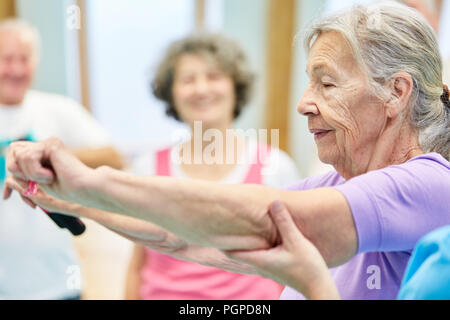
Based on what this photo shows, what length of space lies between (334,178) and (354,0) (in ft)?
0.94

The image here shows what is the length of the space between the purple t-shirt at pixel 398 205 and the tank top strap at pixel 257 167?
0.63m

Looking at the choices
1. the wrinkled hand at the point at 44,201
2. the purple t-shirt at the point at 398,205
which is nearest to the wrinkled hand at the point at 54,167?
the wrinkled hand at the point at 44,201

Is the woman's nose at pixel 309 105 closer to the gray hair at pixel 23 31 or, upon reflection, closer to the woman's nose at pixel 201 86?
the woman's nose at pixel 201 86

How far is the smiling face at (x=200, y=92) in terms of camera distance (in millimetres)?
1398

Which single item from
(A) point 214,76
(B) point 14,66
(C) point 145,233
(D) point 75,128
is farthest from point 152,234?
(B) point 14,66

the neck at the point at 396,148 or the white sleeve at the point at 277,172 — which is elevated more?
the neck at the point at 396,148

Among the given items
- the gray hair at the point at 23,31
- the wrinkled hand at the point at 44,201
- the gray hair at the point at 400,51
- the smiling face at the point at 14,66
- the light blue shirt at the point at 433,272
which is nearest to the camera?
the light blue shirt at the point at 433,272

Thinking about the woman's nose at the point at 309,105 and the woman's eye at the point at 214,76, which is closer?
the woman's nose at the point at 309,105

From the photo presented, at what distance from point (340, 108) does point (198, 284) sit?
0.65 meters

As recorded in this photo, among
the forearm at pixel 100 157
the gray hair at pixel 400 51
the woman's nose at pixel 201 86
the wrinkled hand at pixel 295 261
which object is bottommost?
the forearm at pixel 100 157

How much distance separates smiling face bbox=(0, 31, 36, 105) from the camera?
1.52m

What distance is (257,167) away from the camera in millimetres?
1316

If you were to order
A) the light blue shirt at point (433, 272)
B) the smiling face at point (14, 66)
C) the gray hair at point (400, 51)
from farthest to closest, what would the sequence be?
the smiling face at point (14, 66), the gray hair at point (400, 51), the light blue shirt at point (433, 272)

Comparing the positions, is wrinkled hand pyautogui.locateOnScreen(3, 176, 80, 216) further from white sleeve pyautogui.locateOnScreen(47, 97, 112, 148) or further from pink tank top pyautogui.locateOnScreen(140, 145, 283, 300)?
white sleeve pyautogui.locateOnScreen(47, 97, 112, 148)
